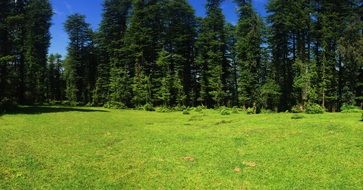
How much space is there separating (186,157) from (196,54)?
53909 mm

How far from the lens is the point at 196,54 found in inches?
2923

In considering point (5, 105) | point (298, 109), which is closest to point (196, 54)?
point (298, 109)

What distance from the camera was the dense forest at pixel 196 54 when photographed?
181 ft

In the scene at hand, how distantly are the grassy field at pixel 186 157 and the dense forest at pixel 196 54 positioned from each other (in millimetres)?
19531

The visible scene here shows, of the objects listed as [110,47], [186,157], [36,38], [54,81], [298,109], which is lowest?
[186,157]

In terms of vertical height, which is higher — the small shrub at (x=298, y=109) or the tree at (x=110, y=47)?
the tree at (x=110, y=47)

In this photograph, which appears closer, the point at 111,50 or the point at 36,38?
the point at 36,38

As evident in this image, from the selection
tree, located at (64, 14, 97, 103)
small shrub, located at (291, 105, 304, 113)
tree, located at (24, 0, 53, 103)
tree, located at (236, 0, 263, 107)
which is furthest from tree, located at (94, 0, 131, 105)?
small shrub, located at (291, 105, 304, 113)

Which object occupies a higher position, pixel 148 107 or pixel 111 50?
pixel 111 50

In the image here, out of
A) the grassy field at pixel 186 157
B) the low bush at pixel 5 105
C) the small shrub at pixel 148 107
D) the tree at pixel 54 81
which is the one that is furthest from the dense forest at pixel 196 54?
the grassy field at pixel 186 157

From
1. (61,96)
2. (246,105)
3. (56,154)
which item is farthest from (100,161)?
(61,96)

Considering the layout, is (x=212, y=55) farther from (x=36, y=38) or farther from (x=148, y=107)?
(x=36, y=38)

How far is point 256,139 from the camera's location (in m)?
25.4

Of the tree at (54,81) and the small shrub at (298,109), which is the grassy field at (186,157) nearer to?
the small shrub at (298,109)
